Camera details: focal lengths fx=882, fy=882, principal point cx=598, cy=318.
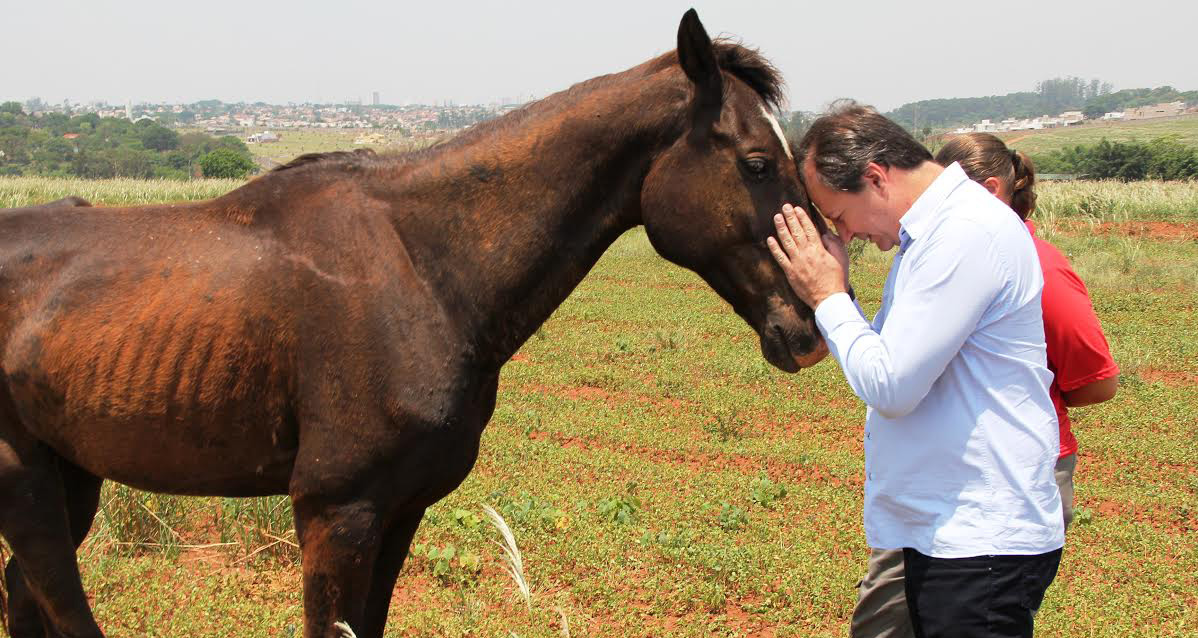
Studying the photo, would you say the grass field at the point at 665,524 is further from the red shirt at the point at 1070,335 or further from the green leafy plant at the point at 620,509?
the red shirt at the point at 1070,335

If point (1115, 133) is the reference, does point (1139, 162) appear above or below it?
above

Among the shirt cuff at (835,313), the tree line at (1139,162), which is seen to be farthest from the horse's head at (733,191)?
the tree line at (1139,162)

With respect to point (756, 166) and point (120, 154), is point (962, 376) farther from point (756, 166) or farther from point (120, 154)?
point (120, 154)

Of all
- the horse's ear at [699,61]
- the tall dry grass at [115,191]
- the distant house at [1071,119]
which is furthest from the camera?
the distant house at [1071,119]

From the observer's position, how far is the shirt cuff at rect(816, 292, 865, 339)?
2.25m

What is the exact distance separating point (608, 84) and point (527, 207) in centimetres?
49

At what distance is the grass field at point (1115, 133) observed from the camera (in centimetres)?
7194

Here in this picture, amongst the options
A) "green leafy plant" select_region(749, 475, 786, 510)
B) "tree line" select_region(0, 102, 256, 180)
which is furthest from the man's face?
"tree line" select_region(0, 102, 256, 180)

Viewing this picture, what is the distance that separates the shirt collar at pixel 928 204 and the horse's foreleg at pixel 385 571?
1.80 meters

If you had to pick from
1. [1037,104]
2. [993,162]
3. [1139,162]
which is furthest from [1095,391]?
[1037,104]

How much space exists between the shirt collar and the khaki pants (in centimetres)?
166

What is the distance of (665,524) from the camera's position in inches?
233

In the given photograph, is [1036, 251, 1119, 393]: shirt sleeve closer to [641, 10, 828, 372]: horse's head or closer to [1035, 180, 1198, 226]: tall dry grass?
A: [641, 10, 828, 372]: horse's head

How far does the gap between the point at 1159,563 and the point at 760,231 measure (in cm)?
443
